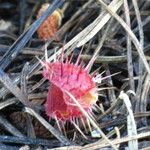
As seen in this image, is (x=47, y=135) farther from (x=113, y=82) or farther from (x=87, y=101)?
(x=113, y=82)

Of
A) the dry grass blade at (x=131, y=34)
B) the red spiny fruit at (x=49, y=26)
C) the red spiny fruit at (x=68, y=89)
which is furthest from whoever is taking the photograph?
the red spiny fruit at (x=49, y=26)

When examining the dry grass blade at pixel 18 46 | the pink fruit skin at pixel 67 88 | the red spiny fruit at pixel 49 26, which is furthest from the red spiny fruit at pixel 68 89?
the red spiny fruit at pixel 49 26

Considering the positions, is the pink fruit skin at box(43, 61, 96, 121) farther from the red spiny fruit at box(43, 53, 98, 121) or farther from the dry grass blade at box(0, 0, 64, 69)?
the dry grass blade at box(0, 0, 64, 69)

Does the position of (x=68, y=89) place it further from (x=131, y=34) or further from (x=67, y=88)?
(x=131, y=34)

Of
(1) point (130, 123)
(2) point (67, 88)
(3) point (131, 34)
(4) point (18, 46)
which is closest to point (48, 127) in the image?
(2) point (67, 88)

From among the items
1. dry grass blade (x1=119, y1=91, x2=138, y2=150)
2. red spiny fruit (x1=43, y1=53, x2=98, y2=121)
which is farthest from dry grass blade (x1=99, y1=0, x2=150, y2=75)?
red spiny fruit (x1=43, y1=53, x2=98, y2=121)

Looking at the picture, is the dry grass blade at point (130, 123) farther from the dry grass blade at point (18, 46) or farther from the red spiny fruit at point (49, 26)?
the red spiny fruit at point (49, 26)

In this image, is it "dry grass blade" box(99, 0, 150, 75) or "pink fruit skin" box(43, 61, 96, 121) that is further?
"dry grass blade" box(99, 0, 150, 75)

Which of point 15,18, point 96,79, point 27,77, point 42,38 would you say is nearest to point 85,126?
point 96,79

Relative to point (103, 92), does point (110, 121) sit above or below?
below
